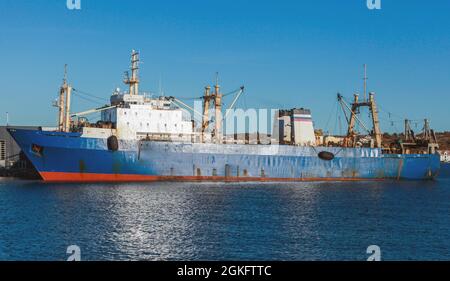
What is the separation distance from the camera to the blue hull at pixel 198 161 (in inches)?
1821

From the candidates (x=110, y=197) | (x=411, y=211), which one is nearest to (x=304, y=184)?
(x=411, y=211)

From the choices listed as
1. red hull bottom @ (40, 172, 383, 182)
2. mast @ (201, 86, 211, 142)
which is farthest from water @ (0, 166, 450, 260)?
mast @ (201, 86, 211, 142)

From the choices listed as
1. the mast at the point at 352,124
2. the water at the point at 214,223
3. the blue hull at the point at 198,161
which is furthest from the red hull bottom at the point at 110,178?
the mast at the point at 352,124

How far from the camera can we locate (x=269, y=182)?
178 feet

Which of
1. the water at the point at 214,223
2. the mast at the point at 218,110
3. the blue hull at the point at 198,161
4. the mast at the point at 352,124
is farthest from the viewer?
the mast at the point at 352,124

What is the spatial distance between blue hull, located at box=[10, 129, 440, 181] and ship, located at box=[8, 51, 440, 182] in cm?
8

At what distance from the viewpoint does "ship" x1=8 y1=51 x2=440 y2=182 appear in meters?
46.7

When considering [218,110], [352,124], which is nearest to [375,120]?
[352,124]

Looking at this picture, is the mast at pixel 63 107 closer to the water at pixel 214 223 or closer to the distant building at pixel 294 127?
the water at pixel 214 223

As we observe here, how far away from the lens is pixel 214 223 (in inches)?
1171

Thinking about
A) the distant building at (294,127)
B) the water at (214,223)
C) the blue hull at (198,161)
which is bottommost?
the water at (214,223)

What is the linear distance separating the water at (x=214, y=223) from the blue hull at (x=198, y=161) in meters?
2.64

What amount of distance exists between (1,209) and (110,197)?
23.8ft
